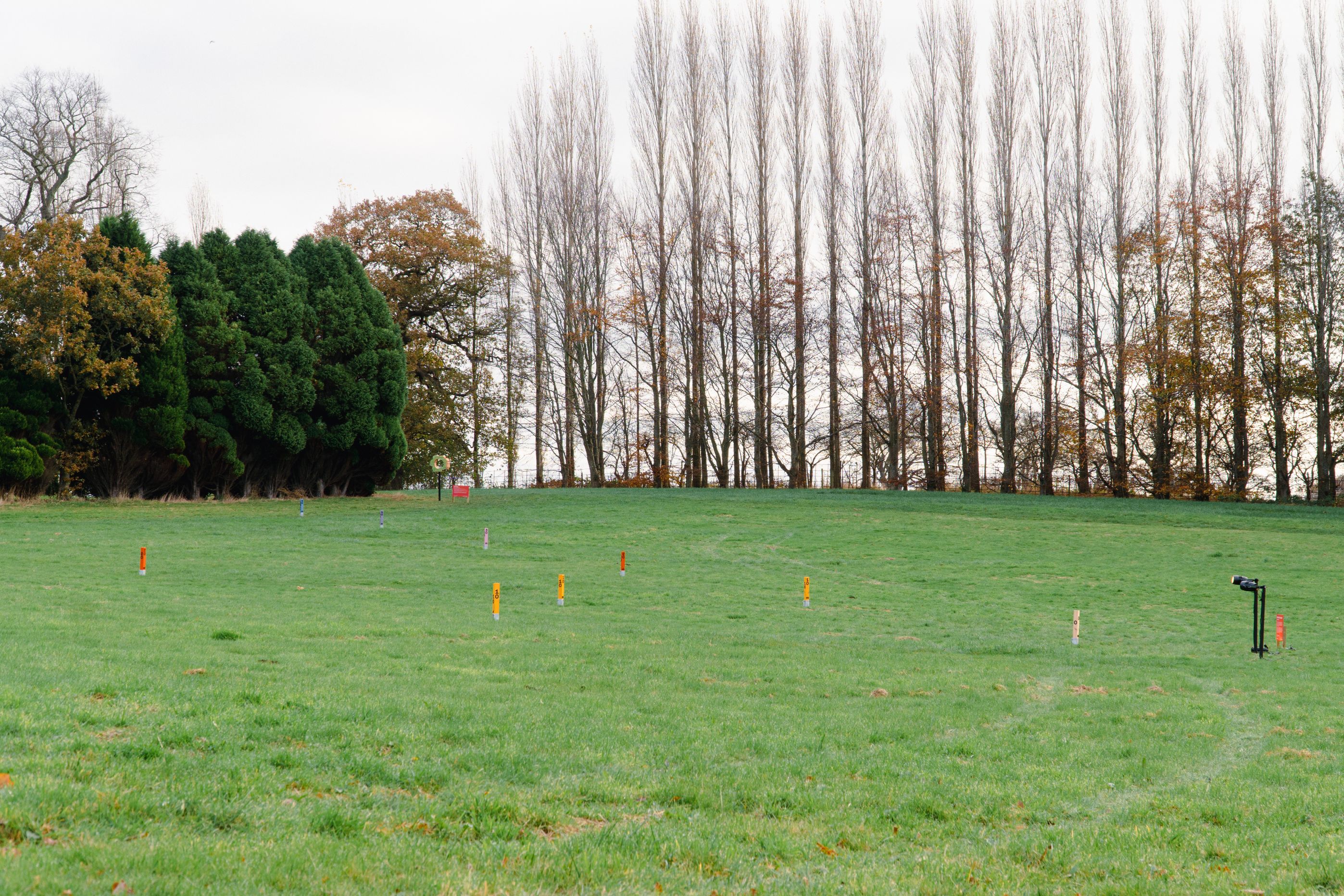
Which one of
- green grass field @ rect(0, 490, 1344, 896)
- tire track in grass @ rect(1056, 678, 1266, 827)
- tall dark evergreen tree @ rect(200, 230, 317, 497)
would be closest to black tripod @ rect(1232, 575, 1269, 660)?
green grass field @ rect(0, 490, 1344, 896)

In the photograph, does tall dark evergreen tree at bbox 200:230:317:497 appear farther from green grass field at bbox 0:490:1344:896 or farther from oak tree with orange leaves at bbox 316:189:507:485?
green grass field at bbox 0:490:1344:896

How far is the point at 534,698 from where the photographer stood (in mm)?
9680

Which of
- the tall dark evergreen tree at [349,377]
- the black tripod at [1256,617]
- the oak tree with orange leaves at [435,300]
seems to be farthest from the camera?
the oak tree with orange leaves at [435,300]

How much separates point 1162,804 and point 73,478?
126 feet

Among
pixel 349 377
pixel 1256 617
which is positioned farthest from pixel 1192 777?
pixel 349 377

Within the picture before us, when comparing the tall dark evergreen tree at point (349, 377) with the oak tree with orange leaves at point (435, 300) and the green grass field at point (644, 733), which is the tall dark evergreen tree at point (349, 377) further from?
the green grass field at point (644, 733)

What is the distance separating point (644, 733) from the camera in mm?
8320

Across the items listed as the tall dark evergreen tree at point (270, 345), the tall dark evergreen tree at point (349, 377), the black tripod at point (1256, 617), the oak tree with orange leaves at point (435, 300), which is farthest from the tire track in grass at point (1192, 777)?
the oak tree with orange leaves at point (435, 300)

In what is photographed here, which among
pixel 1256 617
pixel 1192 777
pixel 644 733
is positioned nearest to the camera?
pixel 1192 777

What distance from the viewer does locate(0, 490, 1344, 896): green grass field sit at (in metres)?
4.94

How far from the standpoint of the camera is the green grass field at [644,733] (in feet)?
16.2

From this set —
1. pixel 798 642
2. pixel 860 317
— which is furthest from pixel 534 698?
pixel 860 317

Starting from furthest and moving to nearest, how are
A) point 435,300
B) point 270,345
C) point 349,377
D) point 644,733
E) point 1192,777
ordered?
point 435,300 → point 349,377 → point 270,345 → point 644,733 → point 1192,777

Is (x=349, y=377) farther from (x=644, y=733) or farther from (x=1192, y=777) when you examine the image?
(x=1192, y=777)
